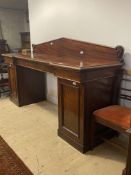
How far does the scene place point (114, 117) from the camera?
175 centimetres

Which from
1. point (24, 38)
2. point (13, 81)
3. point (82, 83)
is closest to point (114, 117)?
point (82, 83)

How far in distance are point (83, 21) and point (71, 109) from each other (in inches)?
50.2

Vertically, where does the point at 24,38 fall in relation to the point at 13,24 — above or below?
below

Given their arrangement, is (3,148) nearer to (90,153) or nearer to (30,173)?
(30,173)

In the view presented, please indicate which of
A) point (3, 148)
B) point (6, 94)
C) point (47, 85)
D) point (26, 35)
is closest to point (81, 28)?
point (47, 85)

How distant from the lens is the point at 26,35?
22.9ft

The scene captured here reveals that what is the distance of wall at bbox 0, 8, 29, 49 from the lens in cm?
662

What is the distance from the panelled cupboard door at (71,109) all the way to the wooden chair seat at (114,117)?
0.20 m

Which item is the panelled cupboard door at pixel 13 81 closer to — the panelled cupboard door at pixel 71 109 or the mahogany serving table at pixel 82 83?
the mahogany serving table at pixel 82 83

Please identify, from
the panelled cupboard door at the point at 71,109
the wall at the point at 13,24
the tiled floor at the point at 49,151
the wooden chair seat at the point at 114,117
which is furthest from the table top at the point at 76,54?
the wall at the point at 13,24

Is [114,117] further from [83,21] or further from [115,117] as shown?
[83,21]

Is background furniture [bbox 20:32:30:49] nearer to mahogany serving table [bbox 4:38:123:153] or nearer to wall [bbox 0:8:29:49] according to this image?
wall [bbox 0:8:29:49]

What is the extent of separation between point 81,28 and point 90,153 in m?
1.68

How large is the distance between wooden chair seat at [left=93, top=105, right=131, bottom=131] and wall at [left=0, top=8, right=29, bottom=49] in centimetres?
598
